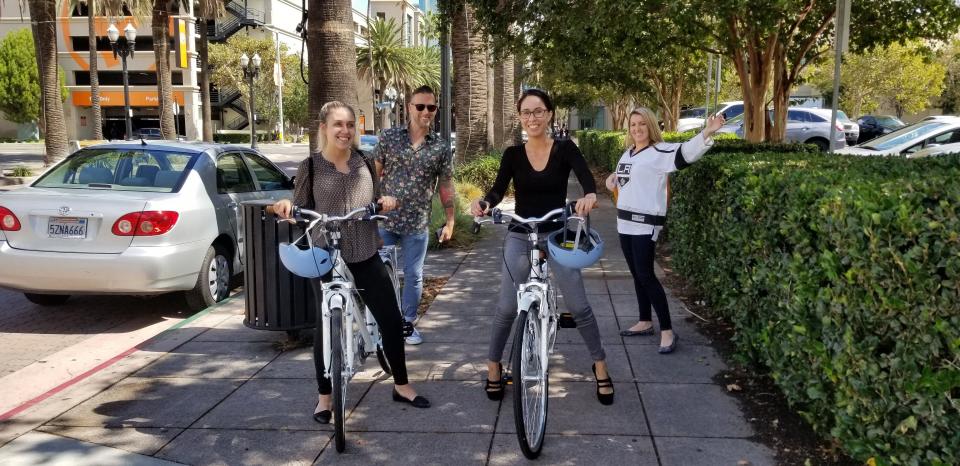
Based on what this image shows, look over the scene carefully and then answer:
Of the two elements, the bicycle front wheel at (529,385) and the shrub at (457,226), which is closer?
the bicycle front wheel at (529,385)

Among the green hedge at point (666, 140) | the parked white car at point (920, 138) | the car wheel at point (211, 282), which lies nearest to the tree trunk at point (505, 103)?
the green hedge at point (666, 140)

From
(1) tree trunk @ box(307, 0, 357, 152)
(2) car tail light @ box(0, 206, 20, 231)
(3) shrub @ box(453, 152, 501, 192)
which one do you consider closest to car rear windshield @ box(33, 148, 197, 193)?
(2) car tail light @ box(0, 206, 20, 231)

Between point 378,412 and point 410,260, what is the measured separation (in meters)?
1.49

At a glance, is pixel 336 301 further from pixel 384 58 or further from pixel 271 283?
pixel 384 58

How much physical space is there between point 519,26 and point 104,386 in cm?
811

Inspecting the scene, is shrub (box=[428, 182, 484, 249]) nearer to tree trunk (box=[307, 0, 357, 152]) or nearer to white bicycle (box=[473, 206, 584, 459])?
tree trunk (box=[307, 0, 357, 152])

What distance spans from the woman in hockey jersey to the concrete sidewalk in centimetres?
45

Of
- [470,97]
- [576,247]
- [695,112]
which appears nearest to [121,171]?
[576,247]

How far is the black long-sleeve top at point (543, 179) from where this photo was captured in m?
4.36

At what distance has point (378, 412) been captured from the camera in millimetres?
4535

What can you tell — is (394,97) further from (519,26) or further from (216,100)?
(519,26)

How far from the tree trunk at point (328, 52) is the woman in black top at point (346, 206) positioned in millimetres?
3510

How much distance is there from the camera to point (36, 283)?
21.7ft

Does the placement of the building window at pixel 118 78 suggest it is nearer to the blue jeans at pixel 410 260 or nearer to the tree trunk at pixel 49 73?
the tree trunk at pixel 49 73
